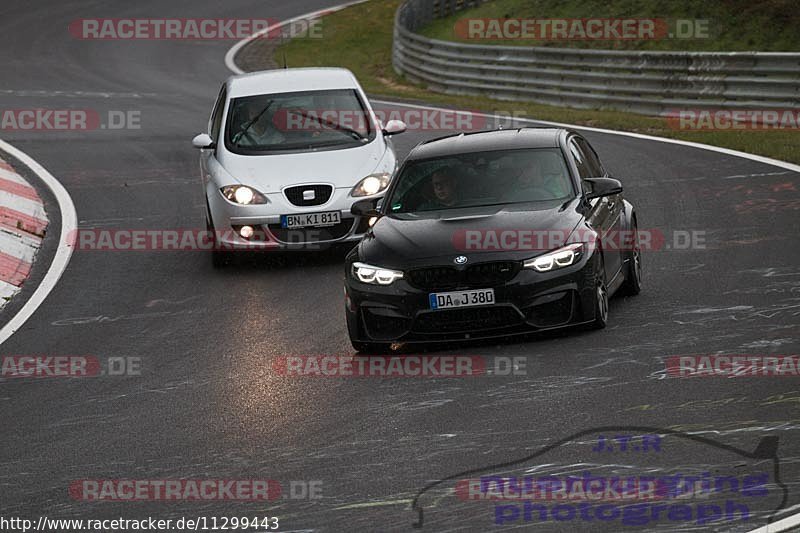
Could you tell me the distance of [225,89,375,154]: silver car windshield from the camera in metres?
14.8

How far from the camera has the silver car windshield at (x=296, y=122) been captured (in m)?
14.8

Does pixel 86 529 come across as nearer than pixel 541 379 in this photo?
Yes

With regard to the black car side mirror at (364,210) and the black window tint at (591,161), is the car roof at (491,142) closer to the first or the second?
the black window tint at (591,161)

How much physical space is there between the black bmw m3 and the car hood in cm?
297

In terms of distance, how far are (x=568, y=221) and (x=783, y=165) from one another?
8398 millimetres

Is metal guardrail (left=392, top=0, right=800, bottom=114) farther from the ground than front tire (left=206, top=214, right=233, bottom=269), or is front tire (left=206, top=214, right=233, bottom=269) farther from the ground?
front tire (left=206, top=214, right=233, bottom=269)

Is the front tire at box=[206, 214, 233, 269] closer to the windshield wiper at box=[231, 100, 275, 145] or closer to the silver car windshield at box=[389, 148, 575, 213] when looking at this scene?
the windshield wiper at box=[231, 100, 275, 145]

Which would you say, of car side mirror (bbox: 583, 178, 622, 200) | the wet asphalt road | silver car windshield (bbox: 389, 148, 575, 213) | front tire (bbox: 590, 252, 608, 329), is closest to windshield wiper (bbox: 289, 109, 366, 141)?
the wet asphalt road

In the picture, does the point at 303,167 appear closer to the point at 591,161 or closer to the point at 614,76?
the point at 591,161

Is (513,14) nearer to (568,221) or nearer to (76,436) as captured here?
(568,221)

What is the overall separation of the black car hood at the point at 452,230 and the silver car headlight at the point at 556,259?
0.17ft

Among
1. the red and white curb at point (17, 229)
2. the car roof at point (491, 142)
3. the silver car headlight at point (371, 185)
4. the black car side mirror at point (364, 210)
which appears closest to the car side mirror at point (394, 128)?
the silver car headlight at point (371, 185)

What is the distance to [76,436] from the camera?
8.47 m

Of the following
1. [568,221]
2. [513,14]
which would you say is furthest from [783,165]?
[513,14]
